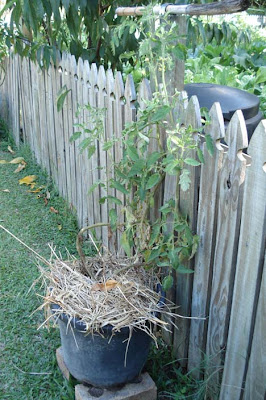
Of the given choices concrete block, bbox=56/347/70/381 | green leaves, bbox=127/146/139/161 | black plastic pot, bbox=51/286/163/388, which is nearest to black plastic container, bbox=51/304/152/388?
black plastic pot, bbox=51/286/163/388

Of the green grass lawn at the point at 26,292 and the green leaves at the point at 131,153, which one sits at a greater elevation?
the green leaves at the point at 131,153

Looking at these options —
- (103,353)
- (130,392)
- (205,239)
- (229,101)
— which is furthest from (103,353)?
(229,101)

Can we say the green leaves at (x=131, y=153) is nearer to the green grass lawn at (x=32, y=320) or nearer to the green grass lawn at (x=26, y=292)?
the green grass lawn at (x=32, y=320)

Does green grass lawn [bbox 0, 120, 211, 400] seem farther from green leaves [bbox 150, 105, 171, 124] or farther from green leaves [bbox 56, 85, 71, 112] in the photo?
green leaves [bbox 150, 105, 171, 124]

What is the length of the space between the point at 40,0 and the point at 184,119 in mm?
1603

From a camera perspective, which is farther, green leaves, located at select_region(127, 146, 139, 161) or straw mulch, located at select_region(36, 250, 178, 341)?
green leaves, located at select_region(127, 146, 139, 161)

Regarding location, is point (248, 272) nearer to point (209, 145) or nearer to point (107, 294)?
point (209, 145)

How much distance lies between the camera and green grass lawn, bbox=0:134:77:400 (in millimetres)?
2689

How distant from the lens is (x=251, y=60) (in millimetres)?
6270

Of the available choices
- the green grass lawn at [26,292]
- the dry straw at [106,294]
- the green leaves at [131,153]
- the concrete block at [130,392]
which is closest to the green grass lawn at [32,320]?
the green grass lawn at [26,292]

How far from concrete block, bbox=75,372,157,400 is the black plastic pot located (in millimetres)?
36

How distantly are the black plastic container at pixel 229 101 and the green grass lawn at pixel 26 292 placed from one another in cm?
170

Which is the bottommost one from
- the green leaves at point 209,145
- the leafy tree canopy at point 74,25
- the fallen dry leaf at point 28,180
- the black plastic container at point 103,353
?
the fallen dry leaf at point 28,180

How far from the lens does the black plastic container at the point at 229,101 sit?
9.65ft
